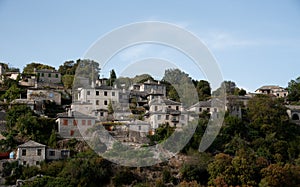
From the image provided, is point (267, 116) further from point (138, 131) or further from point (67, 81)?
point (67, 81)

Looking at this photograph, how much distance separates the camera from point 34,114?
4072 centimetres

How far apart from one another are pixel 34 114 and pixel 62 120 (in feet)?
9.05

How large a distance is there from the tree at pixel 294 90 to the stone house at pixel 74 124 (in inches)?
926

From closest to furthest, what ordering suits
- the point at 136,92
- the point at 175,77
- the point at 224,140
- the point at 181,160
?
the point at 181,160
the point at 224,140
the point at 136,92
the point at 175,77

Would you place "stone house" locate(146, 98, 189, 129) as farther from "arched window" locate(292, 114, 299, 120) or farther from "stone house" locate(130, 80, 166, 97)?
"arched window" locate(292, 114, 299, 120)

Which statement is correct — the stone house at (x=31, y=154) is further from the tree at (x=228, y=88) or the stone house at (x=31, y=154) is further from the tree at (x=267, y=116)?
the tree at (x=228, y=88)

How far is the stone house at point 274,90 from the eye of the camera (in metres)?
58.7

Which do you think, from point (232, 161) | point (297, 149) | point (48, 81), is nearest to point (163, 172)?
point (232, 161)

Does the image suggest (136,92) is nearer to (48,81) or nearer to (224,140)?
(48,81)

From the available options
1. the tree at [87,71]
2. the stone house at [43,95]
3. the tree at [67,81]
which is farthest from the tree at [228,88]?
the stone house at [43,95]

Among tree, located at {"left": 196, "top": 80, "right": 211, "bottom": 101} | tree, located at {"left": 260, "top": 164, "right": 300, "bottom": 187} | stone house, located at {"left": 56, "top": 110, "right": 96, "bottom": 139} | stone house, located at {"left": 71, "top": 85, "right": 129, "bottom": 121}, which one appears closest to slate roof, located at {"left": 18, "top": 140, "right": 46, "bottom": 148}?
stone house, located at {"left": 56, "top": 110, "right": 96, "bottom": 139}

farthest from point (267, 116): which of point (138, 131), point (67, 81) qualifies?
point (67, 81)

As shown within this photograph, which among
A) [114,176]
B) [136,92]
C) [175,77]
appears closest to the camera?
[114,176]

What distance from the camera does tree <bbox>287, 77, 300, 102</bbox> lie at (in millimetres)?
54938
